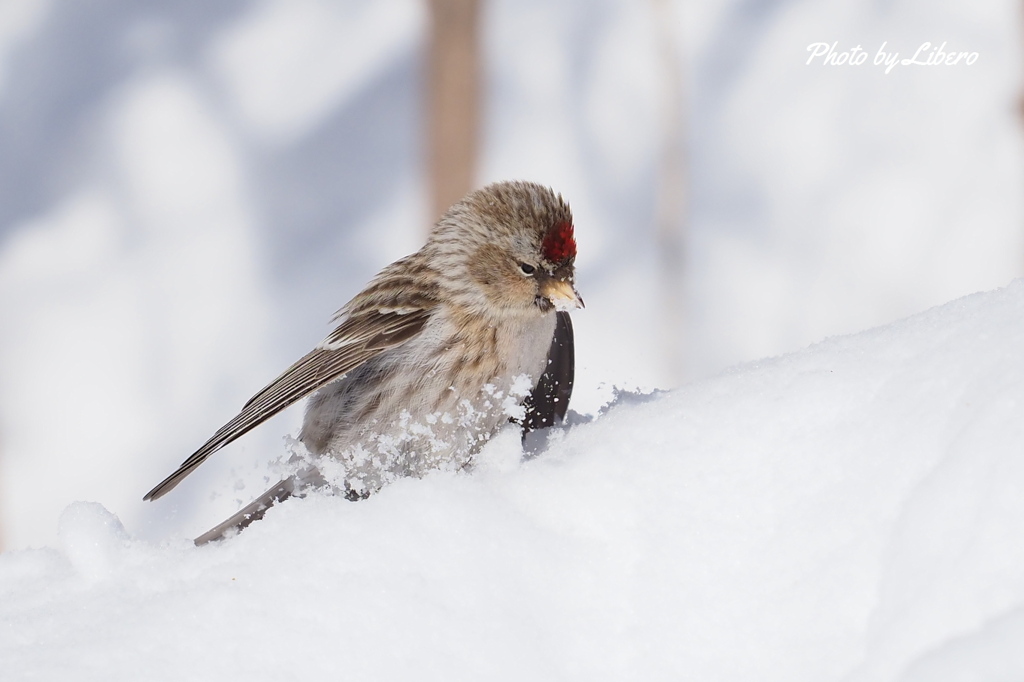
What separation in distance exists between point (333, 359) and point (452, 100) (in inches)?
99.5

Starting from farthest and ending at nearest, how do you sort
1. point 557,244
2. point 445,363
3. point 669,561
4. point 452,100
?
point 452,100 → point 557,244 → point 445,363 → point 669,561

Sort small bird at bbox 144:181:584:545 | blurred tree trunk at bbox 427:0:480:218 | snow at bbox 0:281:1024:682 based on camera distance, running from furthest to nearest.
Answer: blurred tree trunk at bbox 427:0:480:218 → small bird at bbox 144:181:584:545 → snow at bbox 0:281:1024:682

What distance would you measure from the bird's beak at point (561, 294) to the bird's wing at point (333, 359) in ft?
0.96

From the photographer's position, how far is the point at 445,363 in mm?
2078

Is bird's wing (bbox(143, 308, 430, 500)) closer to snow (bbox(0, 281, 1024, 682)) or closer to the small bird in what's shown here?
the small bird

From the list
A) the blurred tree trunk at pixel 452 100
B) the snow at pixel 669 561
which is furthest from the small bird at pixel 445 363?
the blurred tree trunk at pixel 452 100

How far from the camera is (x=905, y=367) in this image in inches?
50.8

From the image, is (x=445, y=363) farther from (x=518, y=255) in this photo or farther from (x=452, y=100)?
(x=452, y=100)

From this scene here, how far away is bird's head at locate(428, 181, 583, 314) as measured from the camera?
7.14 ft

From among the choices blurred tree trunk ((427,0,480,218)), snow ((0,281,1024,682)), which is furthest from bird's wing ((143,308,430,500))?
blurred tree trunk ((427,0,480,218))

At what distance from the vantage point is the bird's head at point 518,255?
2176 millimetres

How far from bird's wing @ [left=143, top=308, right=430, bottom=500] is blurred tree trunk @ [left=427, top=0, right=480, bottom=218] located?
2.09m

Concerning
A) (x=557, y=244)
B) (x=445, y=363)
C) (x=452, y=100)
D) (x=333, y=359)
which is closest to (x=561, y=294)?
(x=557, y=244)

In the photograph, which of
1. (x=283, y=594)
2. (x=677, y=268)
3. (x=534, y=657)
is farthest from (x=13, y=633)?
(x=677, y=268)
